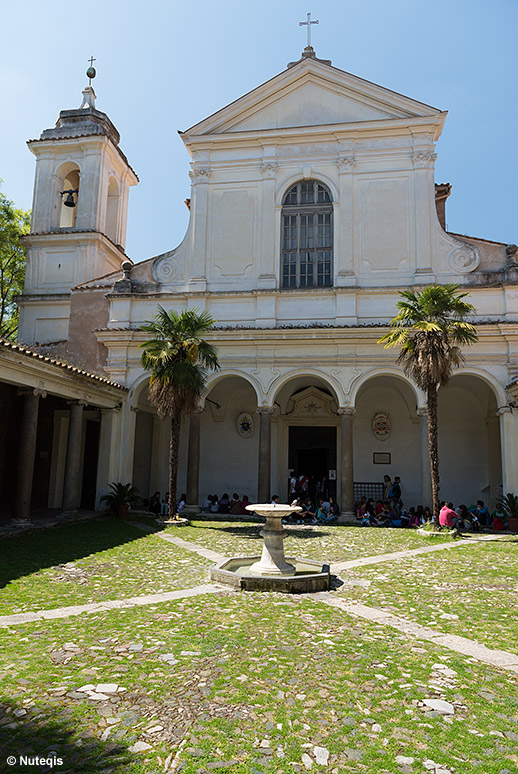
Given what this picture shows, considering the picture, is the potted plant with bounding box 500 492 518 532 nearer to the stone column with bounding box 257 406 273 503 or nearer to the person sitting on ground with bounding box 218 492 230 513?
the stone column with bounding box 257 406 273 503

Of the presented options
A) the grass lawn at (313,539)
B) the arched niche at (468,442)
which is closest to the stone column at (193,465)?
the grass lawn at (313,539)

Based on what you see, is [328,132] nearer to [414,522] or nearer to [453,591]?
[414,522]

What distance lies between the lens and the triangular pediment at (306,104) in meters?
21.0

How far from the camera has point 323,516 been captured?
17953 mm

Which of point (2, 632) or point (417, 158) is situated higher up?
point (417, 158)

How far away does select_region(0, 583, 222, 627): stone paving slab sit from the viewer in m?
6.21

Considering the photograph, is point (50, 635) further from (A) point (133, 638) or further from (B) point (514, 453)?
(B) point (514, 453)

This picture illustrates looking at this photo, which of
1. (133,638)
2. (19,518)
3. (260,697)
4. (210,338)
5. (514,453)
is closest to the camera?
(260,697)

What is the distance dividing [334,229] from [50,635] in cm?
1774

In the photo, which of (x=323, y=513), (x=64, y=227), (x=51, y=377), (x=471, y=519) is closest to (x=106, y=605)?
(x=51, y=377)

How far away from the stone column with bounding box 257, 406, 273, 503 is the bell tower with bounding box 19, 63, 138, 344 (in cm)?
1095

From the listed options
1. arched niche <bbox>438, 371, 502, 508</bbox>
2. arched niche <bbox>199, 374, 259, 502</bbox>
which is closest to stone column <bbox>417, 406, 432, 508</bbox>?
arched niche <bbox>438, 371, 502, 508</bbox>

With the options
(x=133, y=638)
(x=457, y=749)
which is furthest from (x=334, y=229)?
(x=457, y=749)

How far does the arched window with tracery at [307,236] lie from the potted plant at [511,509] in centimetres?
933
